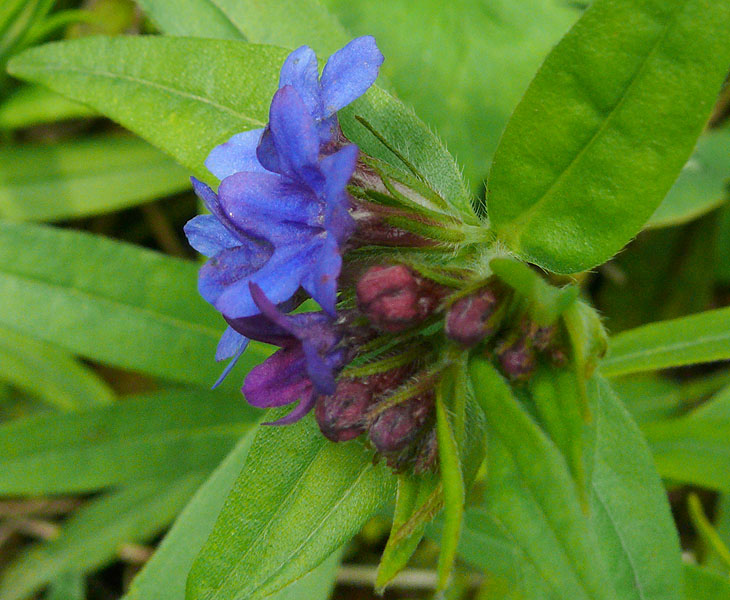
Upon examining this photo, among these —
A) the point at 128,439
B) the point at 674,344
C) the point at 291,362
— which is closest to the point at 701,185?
the point at 674,344

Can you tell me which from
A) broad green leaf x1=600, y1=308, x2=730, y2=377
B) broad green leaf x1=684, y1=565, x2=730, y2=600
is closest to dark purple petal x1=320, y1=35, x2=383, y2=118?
broad green leaf x1=600, y1=308, x2=730, y2=377

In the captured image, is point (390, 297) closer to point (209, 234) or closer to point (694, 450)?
point (209, 234)

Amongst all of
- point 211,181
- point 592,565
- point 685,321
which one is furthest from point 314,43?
point 592,565

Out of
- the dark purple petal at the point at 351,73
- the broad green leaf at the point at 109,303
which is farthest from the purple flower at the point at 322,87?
the broad green leaf at the point at 109,303

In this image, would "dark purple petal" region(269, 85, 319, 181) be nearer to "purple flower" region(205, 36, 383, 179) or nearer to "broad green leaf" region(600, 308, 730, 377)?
"purple flower" region(205, 36, 383, 179)

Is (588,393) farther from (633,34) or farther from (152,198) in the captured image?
(152,198)

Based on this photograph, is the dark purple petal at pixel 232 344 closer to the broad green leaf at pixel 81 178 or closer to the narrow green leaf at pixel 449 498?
the narrow green leaf at pixel 449 498
